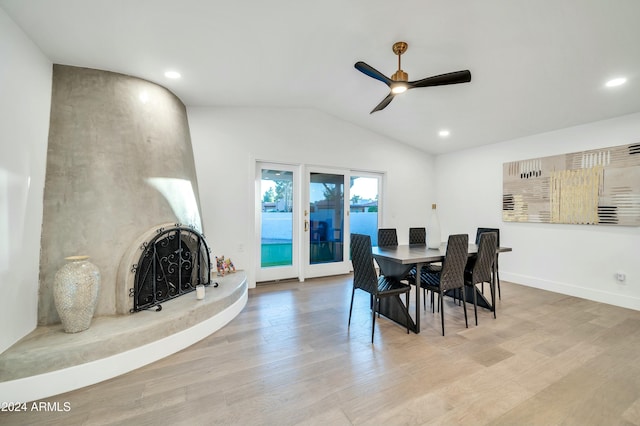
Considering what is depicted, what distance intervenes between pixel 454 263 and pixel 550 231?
254 cm

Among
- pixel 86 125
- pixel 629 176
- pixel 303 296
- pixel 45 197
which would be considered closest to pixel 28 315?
pixel 45 197

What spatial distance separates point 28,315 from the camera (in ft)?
6.59

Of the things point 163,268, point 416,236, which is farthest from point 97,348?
point 416,236

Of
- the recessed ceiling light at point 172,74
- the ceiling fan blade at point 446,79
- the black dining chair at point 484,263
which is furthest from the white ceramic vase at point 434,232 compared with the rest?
the recessed ceiling light at point 172,74

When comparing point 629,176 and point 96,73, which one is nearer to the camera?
point 96,73

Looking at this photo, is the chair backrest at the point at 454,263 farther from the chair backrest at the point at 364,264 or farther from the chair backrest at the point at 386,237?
the chair backrest at the point at 386,237

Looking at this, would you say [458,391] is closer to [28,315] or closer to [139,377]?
[139,377]

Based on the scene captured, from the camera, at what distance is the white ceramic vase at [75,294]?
6.38ft

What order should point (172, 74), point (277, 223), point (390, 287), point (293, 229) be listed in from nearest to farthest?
point (390, 287)
point (172, 74)
point (277, 223)
point (293, 229)

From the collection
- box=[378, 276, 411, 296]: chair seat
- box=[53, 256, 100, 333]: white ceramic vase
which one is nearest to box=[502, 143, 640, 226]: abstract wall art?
box=[378, 276, 411, 296]: chair seat

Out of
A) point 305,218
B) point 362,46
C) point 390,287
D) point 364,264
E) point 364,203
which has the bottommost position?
point 390,287

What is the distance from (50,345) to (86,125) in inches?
71.3

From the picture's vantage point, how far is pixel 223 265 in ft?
12.1

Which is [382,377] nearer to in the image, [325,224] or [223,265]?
[223,265]
